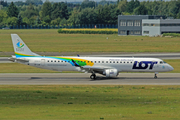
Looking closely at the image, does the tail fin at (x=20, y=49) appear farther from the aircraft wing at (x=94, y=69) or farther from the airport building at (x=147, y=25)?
the airport building at (x=147, y=25)

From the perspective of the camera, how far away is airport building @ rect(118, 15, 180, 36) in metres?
171

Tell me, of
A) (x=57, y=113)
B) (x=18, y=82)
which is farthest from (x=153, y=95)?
(x=18, y=82)

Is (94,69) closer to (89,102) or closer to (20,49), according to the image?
(20,49)

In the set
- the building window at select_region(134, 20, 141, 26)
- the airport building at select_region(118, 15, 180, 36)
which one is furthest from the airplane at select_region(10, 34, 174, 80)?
the building window at select_region(134, 20, 141, 26)

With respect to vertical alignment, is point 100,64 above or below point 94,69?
above

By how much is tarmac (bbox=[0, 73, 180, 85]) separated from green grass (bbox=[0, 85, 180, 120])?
3780 millimetres

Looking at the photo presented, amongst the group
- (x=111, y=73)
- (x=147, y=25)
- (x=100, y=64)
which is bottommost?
(x=111, y=73)

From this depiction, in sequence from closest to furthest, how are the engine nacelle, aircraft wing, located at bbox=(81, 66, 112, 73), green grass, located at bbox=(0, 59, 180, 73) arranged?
the engine nacelle → aircraft wing, located at bbox=(81, 66, 112, 73) → green grass, located at bbox=(0, 59, 180, 73)

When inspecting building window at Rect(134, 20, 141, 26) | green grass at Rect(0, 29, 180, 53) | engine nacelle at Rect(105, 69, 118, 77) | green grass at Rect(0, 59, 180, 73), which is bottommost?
green grass at Rect(0, 29, 180, 53)

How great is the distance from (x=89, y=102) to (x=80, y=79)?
1922 cm

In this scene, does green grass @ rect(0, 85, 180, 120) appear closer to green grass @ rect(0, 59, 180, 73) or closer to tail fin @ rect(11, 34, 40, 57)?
tail fin @ rect(11, 34, 40, 57)

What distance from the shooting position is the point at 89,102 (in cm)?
3200

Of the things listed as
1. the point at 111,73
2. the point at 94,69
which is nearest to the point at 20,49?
the point at 94,69

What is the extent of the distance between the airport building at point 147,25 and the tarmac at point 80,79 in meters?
120
